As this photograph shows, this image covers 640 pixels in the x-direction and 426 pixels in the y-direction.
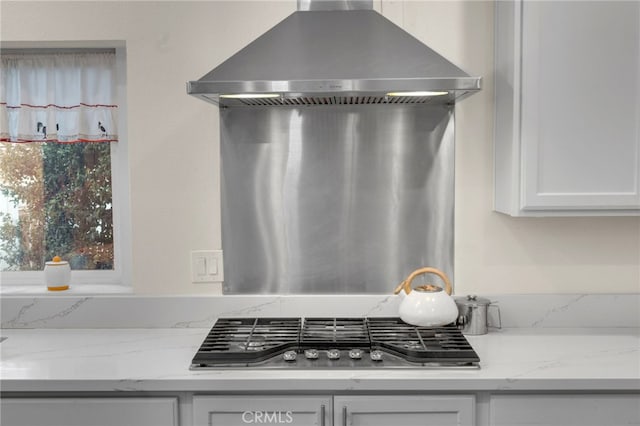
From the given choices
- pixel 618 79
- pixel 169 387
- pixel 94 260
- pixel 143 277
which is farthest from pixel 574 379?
pixel 94 260

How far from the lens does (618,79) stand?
1962 millimetres

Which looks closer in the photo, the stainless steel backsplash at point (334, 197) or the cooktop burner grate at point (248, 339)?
the cooktop burner grate at point (248, 339)

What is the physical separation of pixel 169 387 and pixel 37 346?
0.65 m

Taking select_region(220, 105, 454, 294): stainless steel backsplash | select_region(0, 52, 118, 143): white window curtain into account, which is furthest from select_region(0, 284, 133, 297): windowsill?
select_region(0, 52, 118, 143): white window curtain

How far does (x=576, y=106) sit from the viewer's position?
197 centimetres

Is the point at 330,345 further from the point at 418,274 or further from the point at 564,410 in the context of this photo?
the point at 564,410

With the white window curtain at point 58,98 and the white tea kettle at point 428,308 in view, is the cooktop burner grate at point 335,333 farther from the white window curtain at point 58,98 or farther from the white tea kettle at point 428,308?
the white window curtain at point 58,98

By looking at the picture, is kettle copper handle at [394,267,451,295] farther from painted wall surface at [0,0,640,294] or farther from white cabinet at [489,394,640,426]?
white cabinet at [489,394,640,426]

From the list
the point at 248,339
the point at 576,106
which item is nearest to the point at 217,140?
the point at 248,339

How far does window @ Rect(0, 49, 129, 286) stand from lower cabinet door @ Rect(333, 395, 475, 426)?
4.05 ft

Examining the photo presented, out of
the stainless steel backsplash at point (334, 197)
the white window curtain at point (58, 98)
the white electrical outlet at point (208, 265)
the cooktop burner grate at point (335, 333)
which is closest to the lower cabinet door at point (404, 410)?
the cooktop burner grate at point (335, 333)

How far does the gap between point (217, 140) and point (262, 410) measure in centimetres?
106

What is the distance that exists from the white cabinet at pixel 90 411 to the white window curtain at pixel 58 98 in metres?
1.12

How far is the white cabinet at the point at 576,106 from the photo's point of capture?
195 centimetres
